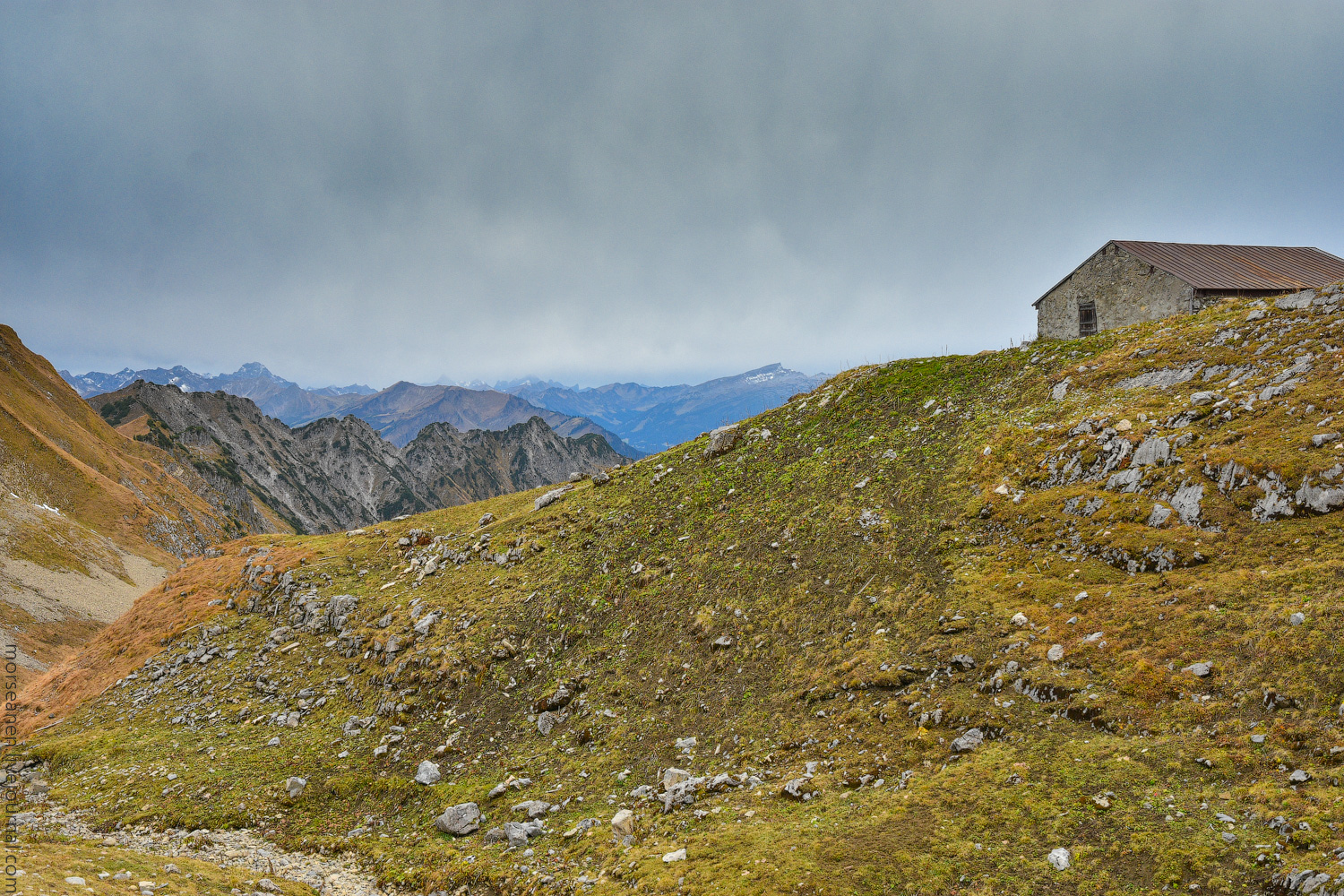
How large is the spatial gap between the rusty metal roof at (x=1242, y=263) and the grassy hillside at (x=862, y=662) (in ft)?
25.1

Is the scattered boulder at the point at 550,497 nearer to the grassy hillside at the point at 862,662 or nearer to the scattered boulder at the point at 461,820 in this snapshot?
the grassy hillside at the point at 862,662

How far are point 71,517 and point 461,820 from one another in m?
149

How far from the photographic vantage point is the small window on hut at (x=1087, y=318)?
35.7 metres

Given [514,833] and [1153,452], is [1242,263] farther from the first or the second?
[514,833]

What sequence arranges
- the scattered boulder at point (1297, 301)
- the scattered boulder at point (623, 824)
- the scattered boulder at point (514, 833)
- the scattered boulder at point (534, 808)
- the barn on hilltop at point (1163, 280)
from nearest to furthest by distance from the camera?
the scattered boulder at point (623, 824) < the scattered boulder at point (514, 833) < the scattered boulder at point (534, 808) < the scattered boulder at point (1297, 301) < the barn on hilltop at point (1163, 280)

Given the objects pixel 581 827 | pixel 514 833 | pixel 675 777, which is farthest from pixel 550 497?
pixel 581 827

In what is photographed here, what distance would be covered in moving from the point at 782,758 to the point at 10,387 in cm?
20051

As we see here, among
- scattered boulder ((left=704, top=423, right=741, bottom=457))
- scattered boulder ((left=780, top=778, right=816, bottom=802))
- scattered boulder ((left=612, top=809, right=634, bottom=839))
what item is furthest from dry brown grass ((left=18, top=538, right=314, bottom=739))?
scattered boulder ((left=780, top=778, right=816, bottom=802))

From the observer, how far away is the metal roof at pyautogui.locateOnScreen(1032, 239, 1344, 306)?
104ft

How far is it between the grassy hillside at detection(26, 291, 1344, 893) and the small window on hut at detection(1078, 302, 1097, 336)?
907cm

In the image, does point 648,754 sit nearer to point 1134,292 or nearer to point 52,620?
point 1134,292

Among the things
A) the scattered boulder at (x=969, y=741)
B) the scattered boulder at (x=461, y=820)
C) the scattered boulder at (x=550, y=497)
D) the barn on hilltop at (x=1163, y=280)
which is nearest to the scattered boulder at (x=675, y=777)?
the scattered boulder at (x=461, y=820)

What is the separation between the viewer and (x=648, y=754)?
17078 mm

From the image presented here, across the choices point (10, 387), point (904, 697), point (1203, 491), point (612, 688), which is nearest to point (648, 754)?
point (612, 688)
